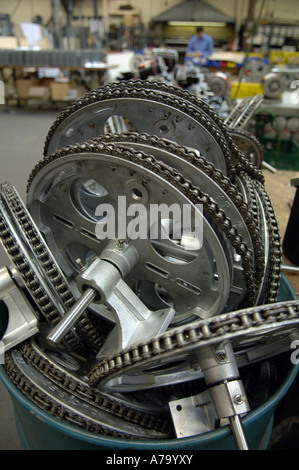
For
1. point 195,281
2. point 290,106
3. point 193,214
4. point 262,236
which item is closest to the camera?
point 193,214

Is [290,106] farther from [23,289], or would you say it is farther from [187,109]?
[23,289]

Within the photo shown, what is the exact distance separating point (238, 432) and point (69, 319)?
18.0 inches

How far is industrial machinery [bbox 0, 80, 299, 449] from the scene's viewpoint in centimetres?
85

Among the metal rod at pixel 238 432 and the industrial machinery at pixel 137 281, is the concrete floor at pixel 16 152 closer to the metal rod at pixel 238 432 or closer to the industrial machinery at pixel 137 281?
the industrial machinery at pixel 137 281

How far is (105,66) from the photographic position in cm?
528

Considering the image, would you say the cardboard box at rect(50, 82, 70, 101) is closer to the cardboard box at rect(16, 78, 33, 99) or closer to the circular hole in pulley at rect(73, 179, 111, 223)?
the cardboard box at rect(16, 78, 33, 99)

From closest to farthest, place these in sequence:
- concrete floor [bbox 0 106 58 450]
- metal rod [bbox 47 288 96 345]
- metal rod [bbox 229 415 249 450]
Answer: metal rod [bbox 229 415 249 450]
metal rod [bbox 47 288 96 345]
concrete floor [bbox 0 106 58 450]

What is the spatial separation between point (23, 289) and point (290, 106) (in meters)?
3.03

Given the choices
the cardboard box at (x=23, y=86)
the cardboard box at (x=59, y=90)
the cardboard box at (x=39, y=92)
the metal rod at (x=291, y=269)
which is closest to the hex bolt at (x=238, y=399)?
the metal rod at (x=291, y=269)

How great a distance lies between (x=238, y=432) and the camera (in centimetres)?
Result: 73

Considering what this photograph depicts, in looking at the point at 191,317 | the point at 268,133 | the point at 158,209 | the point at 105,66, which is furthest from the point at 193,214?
the point at 105,66

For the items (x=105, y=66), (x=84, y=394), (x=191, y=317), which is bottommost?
(x=84, y=394)

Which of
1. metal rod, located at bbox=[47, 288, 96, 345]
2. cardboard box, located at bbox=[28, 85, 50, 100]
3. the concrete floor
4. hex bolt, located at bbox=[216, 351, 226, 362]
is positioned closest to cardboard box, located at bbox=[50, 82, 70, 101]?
cardboard box, located at bbox=[28, 85, 50, 100]

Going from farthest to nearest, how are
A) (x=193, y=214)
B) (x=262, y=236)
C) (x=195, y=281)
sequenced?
1. (x=262, y=236)
2. (x=195, y=281)
3. (x=193, y=214)
